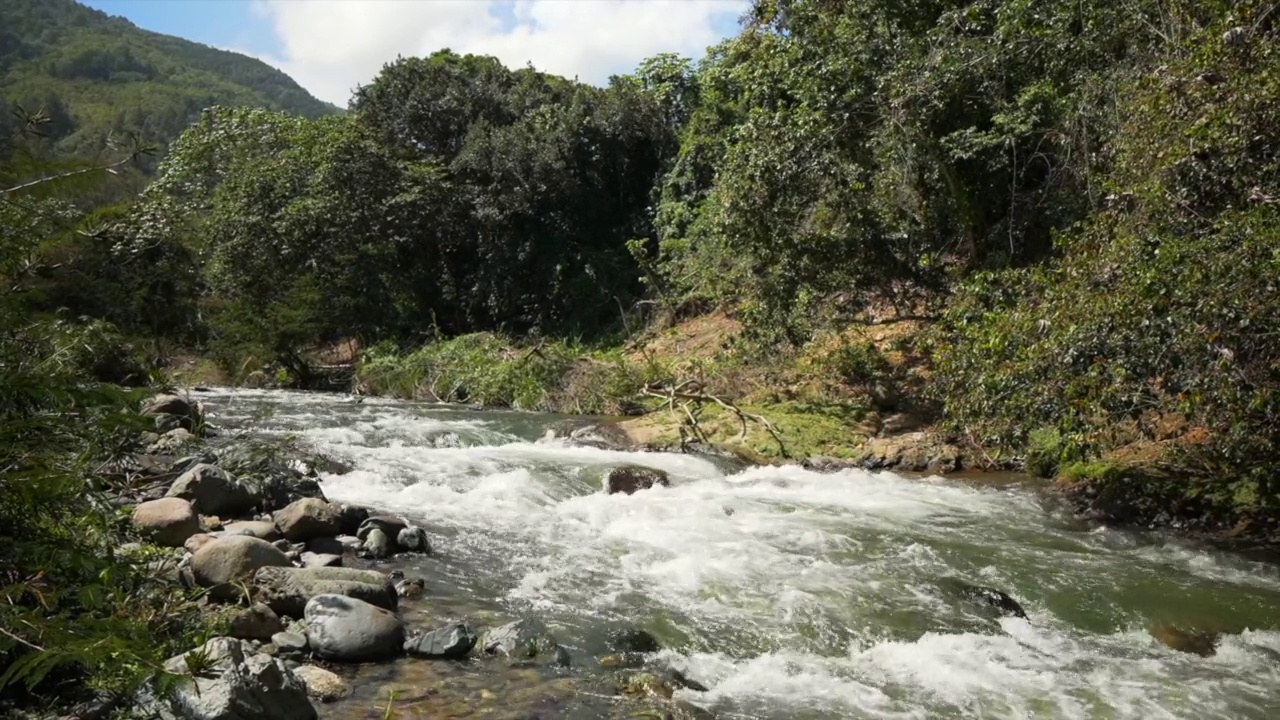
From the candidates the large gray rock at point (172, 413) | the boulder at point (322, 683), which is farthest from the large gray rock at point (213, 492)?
the boulder at point (322, 683)

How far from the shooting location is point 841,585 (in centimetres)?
767

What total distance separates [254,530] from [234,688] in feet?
12.3

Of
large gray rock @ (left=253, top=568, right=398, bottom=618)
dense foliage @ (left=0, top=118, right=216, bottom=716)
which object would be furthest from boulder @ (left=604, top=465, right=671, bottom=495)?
dense foliage @ (left=0, top=118, right=216, bottom=716)

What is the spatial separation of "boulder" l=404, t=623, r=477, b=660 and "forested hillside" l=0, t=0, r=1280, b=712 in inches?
108

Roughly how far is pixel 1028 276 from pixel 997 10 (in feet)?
13.7

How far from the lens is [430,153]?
1184 inches

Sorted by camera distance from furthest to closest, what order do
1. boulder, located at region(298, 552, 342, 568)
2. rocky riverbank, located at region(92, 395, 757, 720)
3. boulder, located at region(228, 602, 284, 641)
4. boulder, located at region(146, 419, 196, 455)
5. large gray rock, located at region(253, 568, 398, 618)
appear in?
boulder, located at region(146, 419, 196, 455) → boulder, located at region(298, 552, 342, 568) → large gray rock, located at region(253, 568, 398, 618) → boulder, located at region(228, 602, 284, 641) → rocky riverbank, located at region(92, 395, 757, 720)

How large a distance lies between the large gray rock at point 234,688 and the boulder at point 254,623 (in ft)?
2.99

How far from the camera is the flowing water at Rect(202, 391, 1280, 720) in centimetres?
580

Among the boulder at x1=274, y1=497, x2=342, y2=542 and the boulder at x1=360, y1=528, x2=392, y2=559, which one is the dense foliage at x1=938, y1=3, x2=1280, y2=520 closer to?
the boulder at x1=360, y1=528, x2=392, y2=559

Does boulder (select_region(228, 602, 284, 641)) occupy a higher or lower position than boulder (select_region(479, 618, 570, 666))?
higher

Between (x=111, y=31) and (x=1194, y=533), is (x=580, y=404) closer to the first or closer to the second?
(x=1194, y=533)

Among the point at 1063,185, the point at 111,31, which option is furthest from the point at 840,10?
the point at 111,31

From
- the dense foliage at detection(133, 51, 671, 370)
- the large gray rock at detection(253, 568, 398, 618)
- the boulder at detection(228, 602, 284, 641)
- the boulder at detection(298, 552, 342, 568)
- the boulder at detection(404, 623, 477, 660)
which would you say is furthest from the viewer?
the dense foliage at detection(133, 51, 671, 370)
